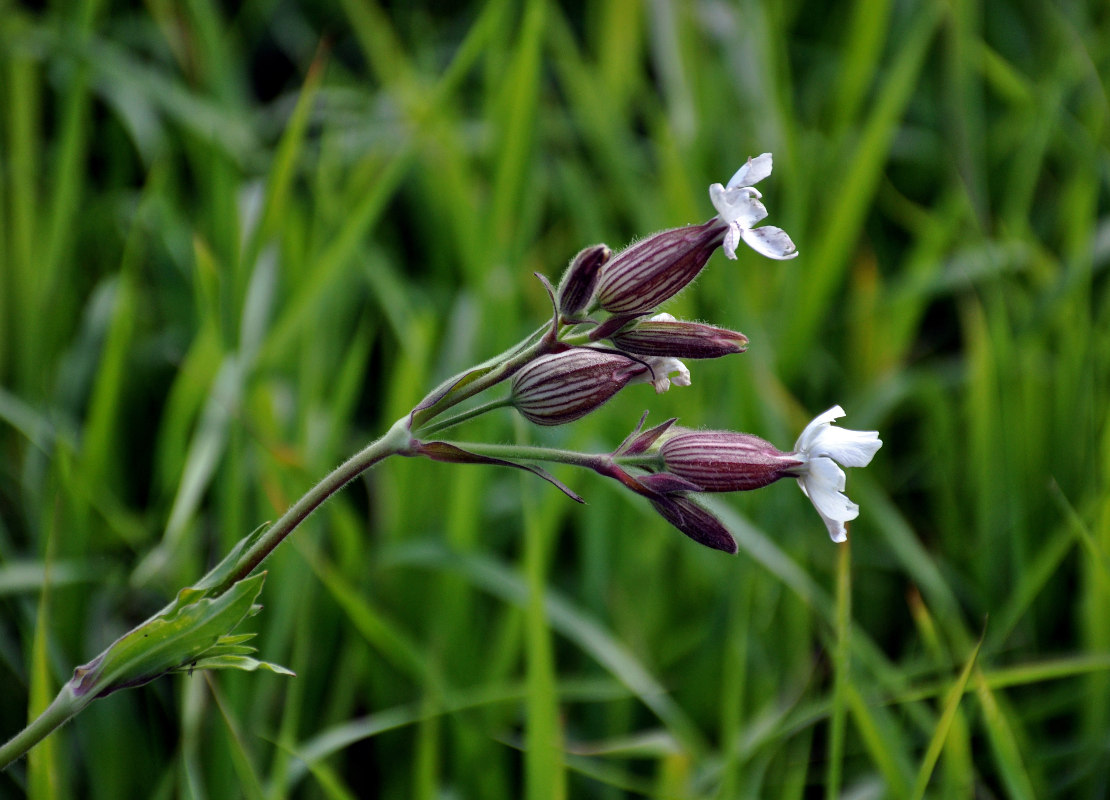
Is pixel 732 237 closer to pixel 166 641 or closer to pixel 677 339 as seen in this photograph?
pixel 677 339

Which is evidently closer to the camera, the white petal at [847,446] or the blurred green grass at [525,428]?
the white petal at [847,446]

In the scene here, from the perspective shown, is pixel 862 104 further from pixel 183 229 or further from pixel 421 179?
pixel 183 229

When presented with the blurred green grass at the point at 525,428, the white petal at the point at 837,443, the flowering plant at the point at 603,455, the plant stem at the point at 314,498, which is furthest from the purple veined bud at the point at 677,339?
the blurred green grass at the point at 525,428

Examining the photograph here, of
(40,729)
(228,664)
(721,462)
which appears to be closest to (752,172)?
(721,462)

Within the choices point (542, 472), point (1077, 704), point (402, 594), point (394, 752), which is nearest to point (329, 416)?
point (402, 594)

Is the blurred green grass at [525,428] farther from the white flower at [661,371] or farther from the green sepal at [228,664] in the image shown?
the white flower at [661,371]

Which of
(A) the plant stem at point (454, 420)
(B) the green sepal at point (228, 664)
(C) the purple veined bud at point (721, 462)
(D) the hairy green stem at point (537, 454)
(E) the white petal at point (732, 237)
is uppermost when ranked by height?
(E) the white petal at point (732, 237)

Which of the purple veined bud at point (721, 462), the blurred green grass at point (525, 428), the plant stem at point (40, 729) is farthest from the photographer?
the blurred green grass at point (525, 428)

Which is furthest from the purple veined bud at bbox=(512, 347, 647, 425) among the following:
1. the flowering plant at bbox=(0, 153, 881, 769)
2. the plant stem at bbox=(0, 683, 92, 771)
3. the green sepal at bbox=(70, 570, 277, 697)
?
the plant stem at bbox=(0, 683, 92, 771)
